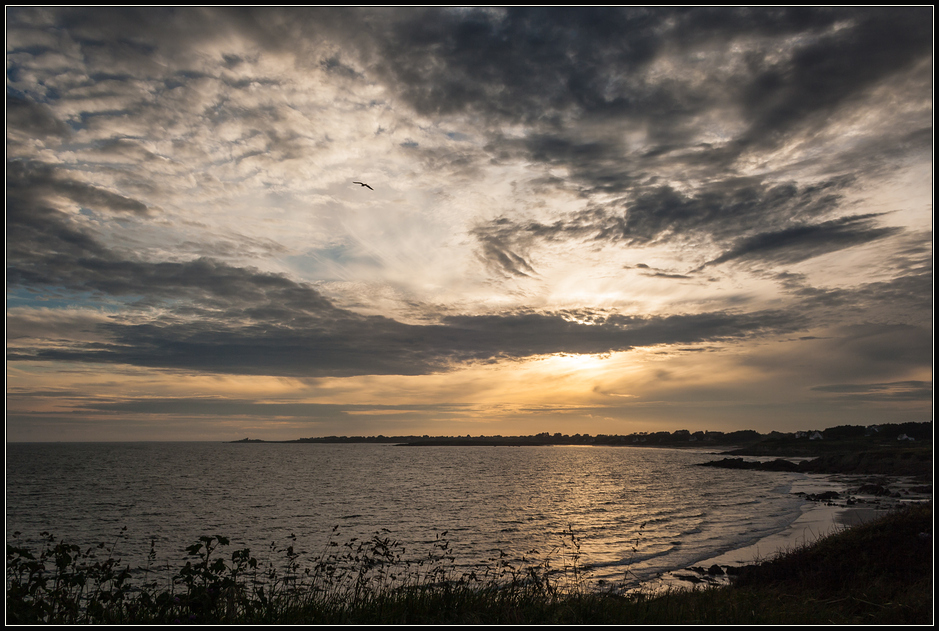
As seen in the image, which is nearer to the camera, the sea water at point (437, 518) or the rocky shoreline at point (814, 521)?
the rocky shoreline at point (814, 521)

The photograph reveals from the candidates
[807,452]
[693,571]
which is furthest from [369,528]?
[807,452]

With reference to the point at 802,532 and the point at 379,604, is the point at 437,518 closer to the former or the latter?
the point at 802,532

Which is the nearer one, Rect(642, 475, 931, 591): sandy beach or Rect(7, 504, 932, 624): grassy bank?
Rect(7, 504, 932, 624): grassy bank

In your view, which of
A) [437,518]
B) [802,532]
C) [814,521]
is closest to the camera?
[802,532]

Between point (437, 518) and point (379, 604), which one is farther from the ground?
point (379, 604)

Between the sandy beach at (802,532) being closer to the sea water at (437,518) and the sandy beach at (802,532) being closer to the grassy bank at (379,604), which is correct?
the sea water at (437,518)

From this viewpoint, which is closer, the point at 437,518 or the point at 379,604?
the point at 379,604

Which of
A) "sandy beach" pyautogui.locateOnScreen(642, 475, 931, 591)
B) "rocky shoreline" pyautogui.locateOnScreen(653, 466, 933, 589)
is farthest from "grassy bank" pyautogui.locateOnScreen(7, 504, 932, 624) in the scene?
"sandy beach" pyautogui.locateOnScreen(642, 475, 931, 591)

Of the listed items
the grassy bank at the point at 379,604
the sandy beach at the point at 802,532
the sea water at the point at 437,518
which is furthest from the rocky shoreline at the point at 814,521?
the grassy bank at the point at 379,604

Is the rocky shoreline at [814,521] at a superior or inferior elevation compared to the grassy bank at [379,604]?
inferior

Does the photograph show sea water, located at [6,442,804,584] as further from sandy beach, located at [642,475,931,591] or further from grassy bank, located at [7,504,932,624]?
grassy bank, located at [7,504,932,624]

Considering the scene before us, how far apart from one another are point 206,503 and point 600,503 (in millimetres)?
43411

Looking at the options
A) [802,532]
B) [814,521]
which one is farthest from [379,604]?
[814,521]

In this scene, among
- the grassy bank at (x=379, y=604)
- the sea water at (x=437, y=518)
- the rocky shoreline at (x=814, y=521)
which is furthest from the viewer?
the sea water at (x=437, y=518)
